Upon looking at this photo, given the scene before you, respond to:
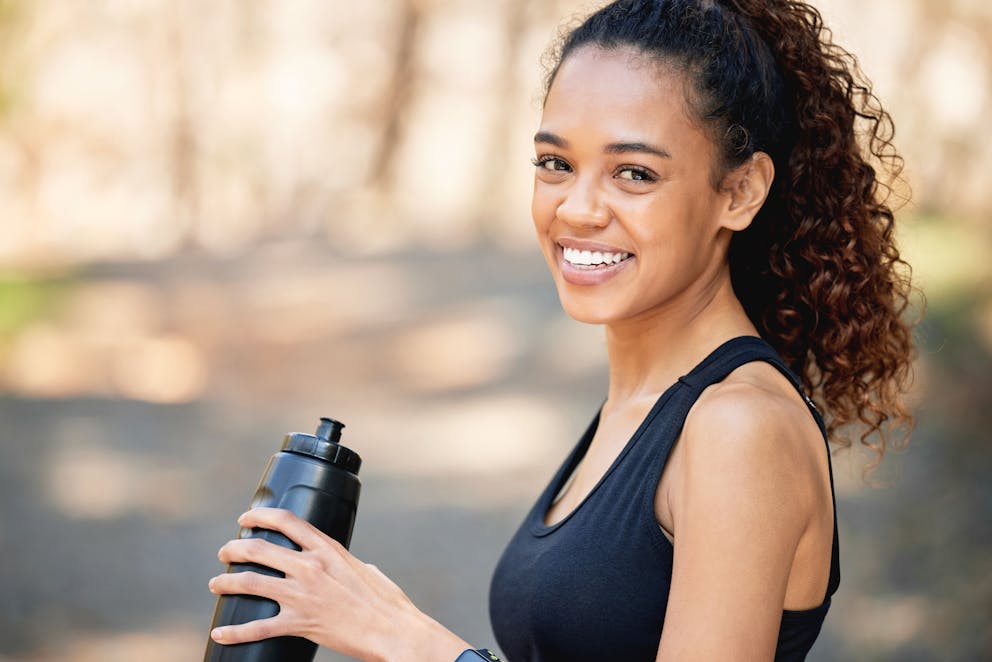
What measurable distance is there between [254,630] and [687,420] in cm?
64

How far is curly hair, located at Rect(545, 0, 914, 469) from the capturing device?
66.2 inches

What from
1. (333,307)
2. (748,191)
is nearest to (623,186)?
(748,191)

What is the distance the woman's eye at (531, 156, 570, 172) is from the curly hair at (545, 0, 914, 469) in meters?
0.14

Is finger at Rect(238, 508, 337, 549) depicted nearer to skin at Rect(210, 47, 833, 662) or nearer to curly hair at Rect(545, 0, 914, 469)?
skin at Rect(210, 47, 833, 662)

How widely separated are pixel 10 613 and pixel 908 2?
678cm

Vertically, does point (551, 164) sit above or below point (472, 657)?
above

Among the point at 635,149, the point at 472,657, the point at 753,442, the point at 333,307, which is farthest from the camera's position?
the point at 333,307

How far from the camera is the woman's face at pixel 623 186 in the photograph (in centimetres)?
162

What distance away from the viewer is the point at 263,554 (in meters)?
1.49

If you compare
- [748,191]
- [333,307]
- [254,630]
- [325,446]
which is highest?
[333,307]

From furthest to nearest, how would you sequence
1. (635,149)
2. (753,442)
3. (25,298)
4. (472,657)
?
(25,298)
(635,149)
(472,657)
(753,442)

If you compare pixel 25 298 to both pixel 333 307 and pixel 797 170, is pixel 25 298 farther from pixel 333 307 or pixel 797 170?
pixel 797 170

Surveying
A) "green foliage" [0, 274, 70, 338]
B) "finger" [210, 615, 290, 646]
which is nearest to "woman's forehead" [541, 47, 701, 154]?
"finger" [210, 615, 290, 646]

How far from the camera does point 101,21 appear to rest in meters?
8.63
